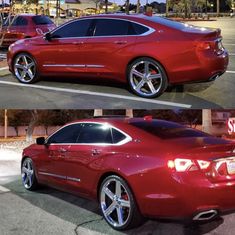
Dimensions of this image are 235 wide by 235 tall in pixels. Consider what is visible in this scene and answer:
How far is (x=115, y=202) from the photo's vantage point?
18.0ft

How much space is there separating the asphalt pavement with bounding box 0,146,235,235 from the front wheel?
3.40 m

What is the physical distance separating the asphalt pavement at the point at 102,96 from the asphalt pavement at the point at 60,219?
2.17 m

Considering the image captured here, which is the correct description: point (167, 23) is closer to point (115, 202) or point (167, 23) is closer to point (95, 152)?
point (95, 152)

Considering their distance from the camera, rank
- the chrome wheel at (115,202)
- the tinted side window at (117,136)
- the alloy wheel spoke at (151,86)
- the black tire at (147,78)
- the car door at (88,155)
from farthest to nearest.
A: the alloy wheel spoke at (151,86)
the black tire at (147,78)
the car door at (88,155)
the tinted side window at (117,136)
the chrome wheel at (115,202)

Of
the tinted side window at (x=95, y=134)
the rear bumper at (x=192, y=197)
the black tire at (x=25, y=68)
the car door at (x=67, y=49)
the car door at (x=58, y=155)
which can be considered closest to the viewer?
the rear bumper at (x=192, y=197)

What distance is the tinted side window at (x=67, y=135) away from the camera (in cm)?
655

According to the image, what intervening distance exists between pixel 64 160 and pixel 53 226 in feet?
3.71

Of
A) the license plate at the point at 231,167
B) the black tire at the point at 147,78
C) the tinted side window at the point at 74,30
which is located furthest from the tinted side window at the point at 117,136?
the tinted side window at the point at 74,30

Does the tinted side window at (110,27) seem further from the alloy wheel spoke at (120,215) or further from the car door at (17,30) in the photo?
the car door at (17,30)

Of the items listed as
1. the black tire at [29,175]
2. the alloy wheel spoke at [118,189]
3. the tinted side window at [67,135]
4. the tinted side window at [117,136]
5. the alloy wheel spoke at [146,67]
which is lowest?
the black tire at [29,175]

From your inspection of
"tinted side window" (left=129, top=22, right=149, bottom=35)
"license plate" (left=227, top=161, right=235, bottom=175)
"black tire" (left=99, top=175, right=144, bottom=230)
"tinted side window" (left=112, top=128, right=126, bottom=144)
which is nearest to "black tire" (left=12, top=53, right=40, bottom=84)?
"tinted side window" (left=129, top=22, right=149, bottom=35)

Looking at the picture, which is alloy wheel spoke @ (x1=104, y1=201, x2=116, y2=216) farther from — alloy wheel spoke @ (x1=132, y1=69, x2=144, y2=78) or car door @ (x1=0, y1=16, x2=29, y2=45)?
car door @ (x1=0, y1=16, x2=29, y2=45)

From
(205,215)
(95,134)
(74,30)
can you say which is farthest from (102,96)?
(205,215)

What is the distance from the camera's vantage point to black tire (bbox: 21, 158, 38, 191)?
299 inches
